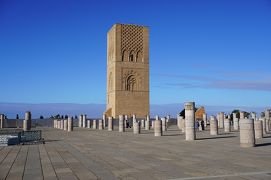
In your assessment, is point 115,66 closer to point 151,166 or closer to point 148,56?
point 148,56

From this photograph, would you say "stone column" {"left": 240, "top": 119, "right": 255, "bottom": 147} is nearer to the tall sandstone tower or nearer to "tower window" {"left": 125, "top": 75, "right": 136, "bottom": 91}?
the tall sandstone tower

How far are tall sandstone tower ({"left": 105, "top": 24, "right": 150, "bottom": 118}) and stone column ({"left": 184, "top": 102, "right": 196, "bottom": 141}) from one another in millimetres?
33222

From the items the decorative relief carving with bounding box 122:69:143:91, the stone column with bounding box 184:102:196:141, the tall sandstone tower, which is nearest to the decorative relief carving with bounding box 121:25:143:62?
the tall sandstone tower

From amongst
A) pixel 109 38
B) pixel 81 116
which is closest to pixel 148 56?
pixel 109 38

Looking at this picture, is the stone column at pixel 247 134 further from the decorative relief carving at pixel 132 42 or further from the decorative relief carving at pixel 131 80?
the decorative relief carving at pixel 132 42

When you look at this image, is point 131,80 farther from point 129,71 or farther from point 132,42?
point 132,42

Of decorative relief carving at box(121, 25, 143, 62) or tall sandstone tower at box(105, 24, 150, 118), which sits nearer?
tall sandstone tower at box(105, 24, 150, 118)

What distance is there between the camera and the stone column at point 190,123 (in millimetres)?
15027

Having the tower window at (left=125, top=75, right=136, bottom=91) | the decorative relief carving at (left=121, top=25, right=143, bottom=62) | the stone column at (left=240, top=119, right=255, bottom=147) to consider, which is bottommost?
the stone column at (left=240, top=119, right=255, bottom=147)

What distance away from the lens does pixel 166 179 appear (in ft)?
19.3

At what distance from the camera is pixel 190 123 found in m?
15.2

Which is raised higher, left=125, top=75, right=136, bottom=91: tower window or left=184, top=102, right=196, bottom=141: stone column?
left=125, top=75, right=136, bottom=91: tower window

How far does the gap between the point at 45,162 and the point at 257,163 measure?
4.51 meters

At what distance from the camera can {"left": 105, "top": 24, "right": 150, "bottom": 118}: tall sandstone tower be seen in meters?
49.4
